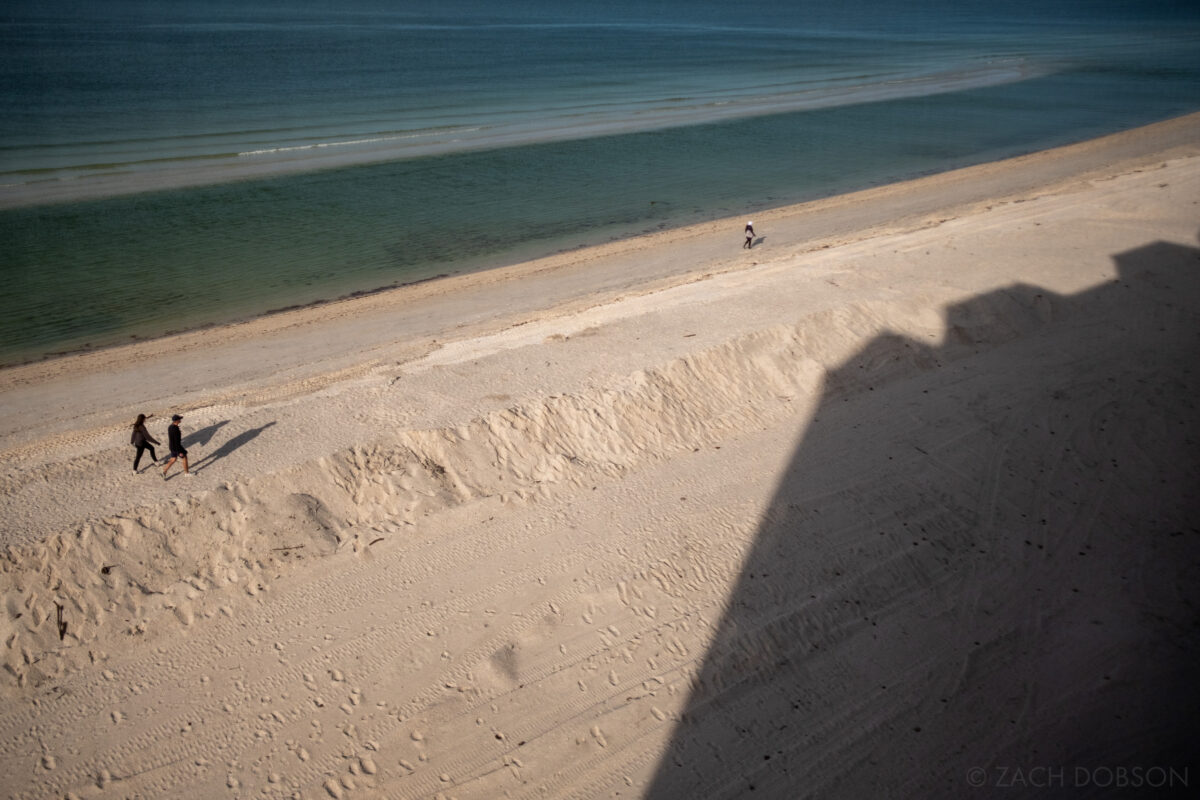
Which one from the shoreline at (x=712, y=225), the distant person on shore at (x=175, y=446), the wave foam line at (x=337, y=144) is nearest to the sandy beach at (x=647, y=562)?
the distant person on shore at (x=175, y=446)

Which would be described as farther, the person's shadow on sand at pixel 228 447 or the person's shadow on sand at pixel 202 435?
the person's shadow on sand at pixel 202 435

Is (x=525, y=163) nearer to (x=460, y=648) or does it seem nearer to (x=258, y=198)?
(x=258, y=198)

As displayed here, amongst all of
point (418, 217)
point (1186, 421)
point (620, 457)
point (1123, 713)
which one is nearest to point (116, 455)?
point (620, 457)

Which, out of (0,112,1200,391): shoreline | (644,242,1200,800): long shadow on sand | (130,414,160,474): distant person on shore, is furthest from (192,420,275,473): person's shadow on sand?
(0,112,1200,391): shoreline

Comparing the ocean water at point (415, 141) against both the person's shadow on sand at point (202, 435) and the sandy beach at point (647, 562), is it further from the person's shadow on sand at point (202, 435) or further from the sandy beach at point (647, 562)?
the person's shadow on sand at point (202, 435)

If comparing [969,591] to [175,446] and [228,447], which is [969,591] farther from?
[175,446]

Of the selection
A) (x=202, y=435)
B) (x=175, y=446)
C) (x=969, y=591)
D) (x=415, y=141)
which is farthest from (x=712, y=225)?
(x=415, y=141)

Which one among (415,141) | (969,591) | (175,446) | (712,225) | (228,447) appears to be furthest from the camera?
(415,141)
